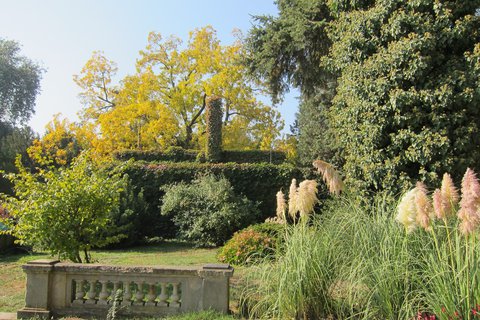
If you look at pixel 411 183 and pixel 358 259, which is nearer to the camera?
pixel 358 259

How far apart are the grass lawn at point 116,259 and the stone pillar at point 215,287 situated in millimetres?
202

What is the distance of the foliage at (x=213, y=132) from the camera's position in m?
20.3

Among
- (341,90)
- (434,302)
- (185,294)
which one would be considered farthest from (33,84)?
(434,302)

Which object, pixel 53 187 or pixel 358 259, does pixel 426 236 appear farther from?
pixel 53 187

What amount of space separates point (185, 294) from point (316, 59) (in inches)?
455

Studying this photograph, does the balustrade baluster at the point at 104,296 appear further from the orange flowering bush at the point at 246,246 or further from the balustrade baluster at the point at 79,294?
the orange flowering bush at the point at 246,246

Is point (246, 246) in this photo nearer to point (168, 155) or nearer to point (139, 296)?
point (139, 296)

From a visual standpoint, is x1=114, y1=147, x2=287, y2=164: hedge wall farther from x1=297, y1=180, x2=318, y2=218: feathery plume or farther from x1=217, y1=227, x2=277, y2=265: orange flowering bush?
x1=297, y1=180, x2=318, y2=218: feathery plume

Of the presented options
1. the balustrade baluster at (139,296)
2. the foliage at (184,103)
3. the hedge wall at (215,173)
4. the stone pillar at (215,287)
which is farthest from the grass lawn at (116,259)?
the foliage at (184,103)

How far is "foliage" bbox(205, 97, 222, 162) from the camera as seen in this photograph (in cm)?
2027

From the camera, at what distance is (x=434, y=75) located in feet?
30.5

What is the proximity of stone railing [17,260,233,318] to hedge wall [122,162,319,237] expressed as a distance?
10812 millimetres

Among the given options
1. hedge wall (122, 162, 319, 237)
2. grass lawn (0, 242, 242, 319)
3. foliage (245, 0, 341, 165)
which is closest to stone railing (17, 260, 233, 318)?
grass lawn (0, 242, 242, 319)

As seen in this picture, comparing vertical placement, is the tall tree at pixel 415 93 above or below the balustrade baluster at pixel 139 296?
above
